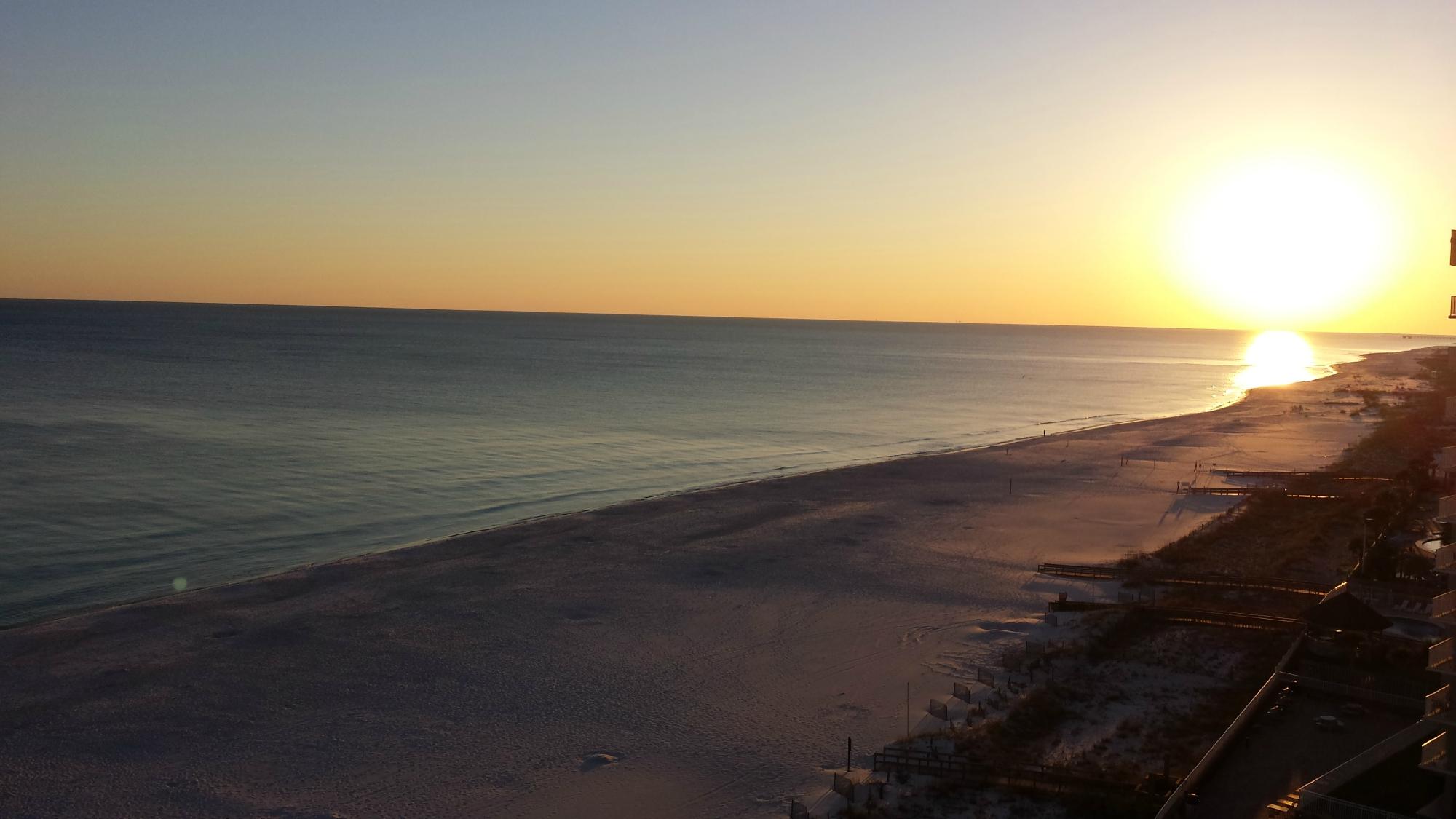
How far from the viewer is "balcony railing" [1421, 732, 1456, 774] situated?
15.3 m

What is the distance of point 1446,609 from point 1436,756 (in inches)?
95.3

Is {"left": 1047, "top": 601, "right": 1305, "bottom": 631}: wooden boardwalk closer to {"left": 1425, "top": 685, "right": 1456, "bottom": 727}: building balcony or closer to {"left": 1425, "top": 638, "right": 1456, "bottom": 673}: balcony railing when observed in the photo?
{"left": 1425, "top": 638, "right": 1456, "bottom": 673}: balcony railing

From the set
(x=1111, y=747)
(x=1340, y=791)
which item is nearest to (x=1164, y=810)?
(x=1340, y=791)

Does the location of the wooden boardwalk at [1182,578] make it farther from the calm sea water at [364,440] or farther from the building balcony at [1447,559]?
the calm sea water at [364,440]

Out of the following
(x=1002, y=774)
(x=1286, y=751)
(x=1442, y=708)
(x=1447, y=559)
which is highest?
(x=1447, y=559)

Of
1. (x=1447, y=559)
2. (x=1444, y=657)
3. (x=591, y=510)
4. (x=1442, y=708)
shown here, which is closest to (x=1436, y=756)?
(x=1442, y=708)

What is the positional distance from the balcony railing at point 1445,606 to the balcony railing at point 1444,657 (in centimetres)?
39

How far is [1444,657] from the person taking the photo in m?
16.5

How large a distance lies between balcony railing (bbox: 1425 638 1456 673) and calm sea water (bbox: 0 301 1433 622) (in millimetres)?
35998

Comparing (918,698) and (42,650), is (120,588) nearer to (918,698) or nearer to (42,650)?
(42,650)

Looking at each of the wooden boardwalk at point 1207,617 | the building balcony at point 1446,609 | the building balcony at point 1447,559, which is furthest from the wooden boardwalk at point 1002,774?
the wooden boardwalk at point 1207,617

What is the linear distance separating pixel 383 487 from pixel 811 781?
1517 inches

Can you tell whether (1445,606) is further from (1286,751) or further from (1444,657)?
(1286,751)

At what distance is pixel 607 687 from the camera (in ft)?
86.5
